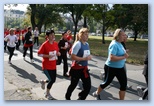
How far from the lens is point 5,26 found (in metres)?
4.16

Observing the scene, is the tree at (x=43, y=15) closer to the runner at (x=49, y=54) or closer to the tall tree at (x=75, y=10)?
the tall tree at (x=75, y=10)

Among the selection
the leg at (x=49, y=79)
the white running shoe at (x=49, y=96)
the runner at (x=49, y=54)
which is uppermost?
the runner at (x=49, y=54)

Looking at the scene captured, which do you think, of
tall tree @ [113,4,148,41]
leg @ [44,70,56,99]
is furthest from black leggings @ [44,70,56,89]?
tall tree @ [113,4,148,41]

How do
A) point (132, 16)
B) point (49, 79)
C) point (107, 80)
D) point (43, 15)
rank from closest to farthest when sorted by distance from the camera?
point (107, 80)
point (49, 79)
point (43, 15)
point (132, 16)

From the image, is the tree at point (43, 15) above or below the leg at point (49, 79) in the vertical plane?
above

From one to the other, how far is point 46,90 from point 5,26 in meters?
1.33

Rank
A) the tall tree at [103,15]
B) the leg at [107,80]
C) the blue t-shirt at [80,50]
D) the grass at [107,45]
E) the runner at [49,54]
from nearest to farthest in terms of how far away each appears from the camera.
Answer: the blue t-shirt at [80,50] → the leg at [107,80] → the runner at [49,54] → the grass at [107,45] → the tall tree at [103,15]

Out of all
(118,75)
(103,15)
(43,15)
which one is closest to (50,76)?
(118,75)

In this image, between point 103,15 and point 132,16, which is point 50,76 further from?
point 132,16

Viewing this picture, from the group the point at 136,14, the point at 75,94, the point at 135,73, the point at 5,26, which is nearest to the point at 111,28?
the point at 136,14

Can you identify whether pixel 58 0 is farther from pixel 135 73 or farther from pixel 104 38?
pixel 135 73

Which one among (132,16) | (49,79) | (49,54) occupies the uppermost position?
(132,16)

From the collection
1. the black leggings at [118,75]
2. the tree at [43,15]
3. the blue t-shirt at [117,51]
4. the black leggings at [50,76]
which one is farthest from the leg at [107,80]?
the tree at [43,15]

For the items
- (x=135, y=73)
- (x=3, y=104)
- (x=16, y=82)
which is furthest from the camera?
(x=135, y=73)
